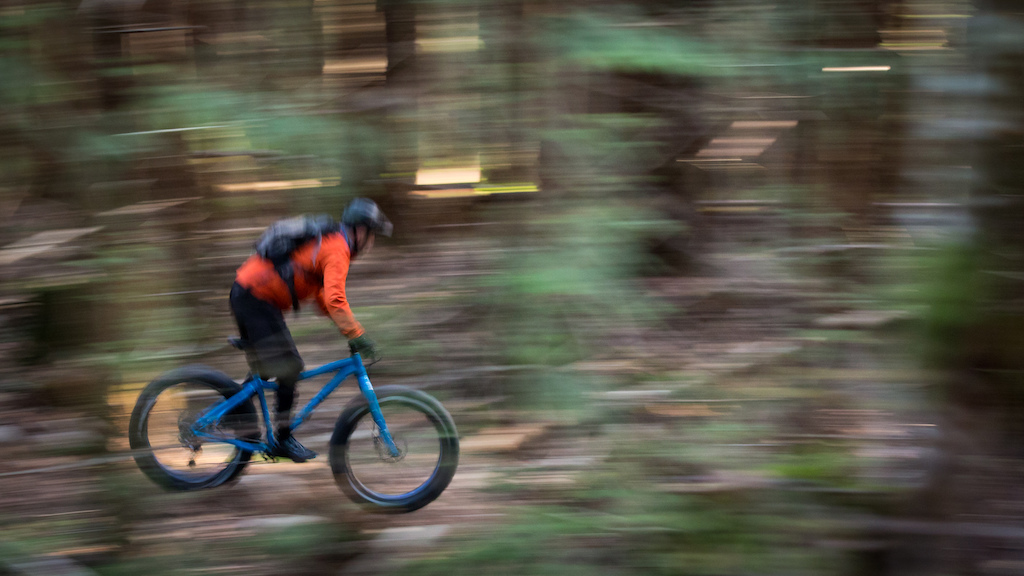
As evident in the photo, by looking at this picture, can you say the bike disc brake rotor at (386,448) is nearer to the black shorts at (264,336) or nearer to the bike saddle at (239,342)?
the black shorts at (264,336)

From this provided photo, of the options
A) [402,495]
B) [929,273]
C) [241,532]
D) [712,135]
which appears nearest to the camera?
[929,273]

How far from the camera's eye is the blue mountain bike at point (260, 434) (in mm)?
2688

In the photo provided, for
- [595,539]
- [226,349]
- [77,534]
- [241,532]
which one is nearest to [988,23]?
[595,539]

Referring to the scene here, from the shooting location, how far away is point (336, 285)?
2.42m

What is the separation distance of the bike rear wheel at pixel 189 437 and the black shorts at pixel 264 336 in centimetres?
20

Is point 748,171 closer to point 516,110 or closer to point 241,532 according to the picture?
point 516,110

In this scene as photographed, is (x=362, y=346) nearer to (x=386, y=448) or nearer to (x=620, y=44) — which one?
(x=386, y=448)

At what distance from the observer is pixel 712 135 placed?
370 cm

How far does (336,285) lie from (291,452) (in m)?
0.82

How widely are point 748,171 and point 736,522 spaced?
6.50 ft

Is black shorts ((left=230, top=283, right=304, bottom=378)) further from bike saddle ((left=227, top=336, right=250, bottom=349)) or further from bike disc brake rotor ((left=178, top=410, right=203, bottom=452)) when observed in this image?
bike disc brake rotor ((left=178, top=410, right=203, bottom=452))

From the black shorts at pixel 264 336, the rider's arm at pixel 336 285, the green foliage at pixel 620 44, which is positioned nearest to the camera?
the rider's arm at pixel 336 285

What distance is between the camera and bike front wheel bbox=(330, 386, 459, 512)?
265 cm

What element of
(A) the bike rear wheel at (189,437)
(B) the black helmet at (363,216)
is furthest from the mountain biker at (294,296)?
(A) the bike rear wheel at (189,437)
